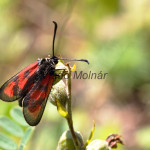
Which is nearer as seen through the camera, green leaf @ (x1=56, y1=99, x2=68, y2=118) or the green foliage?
green leaf @ (x1=56, y1=99, x2=68, y2=118)

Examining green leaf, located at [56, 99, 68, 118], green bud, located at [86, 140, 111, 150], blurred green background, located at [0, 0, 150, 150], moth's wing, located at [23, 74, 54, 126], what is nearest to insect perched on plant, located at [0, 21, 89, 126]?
moth's wing, located at [23, 74, 54, 126]

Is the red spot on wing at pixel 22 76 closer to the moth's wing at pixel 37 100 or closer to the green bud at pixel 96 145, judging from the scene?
the moth's wing at pixel 37 100

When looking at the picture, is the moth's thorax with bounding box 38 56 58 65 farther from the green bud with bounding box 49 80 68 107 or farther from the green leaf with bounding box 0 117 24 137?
the green leaf with bounding box 0 117 24 137

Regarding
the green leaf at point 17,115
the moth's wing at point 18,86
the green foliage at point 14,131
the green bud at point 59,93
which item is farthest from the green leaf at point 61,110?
the green leaf at point 17,115

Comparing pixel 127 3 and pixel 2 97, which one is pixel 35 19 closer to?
pixel 127 3

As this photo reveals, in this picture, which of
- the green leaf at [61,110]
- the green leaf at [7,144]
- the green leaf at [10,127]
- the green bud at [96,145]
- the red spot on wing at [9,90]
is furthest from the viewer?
the green leaf at [10,127]

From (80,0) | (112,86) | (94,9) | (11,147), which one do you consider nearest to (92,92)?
(112,86)
